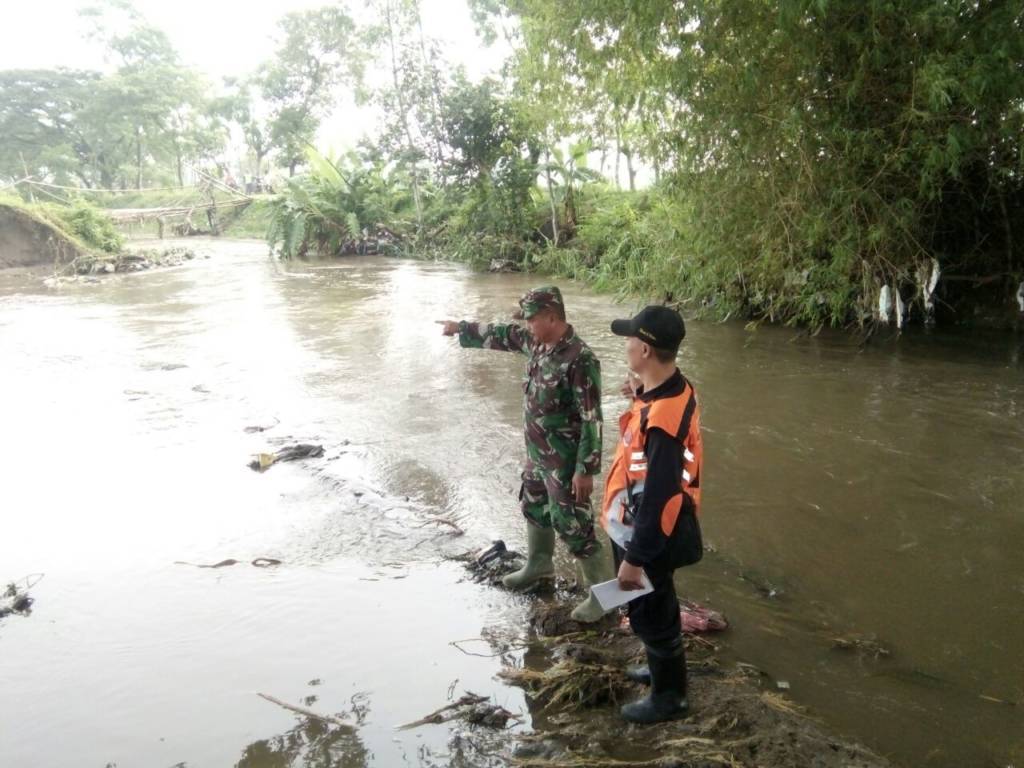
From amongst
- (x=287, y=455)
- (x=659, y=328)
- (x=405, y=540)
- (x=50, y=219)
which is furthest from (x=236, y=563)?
(x=50, y=219)

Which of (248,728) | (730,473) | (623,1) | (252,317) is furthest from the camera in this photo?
(252,317)

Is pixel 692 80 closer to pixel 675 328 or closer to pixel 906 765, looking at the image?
pixel 675 328

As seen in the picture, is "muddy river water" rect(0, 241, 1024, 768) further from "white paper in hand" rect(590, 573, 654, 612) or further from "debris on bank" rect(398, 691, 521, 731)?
"white paper in hand" rect(590, 573, 654, 612)

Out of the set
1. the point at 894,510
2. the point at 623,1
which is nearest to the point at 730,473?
the point at 894,510

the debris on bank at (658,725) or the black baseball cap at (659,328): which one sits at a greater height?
the black baseball cap at (659,328)

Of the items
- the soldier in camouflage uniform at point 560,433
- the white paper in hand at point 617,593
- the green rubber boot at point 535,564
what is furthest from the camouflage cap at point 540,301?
the white paper in hand at point 617,593

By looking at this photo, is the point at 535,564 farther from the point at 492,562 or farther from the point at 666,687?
the point at 666,687

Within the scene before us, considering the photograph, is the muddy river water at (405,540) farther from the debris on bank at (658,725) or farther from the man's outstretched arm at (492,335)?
the man's outstretched arm at (492,335)

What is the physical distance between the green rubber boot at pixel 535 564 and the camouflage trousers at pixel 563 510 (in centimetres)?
11

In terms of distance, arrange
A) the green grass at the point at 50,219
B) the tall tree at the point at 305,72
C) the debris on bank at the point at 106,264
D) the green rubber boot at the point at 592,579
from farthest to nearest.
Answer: the tall tree at the point at 305,72 < the green grass at the point at 50,219 < the debris on bank at the point at 106,264 < the green rubber boot at the point at 592,579

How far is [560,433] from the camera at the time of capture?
11.1 ft

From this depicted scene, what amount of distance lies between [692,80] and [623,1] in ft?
3.50

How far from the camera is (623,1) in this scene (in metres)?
6.52

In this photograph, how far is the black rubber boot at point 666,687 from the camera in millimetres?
2611
